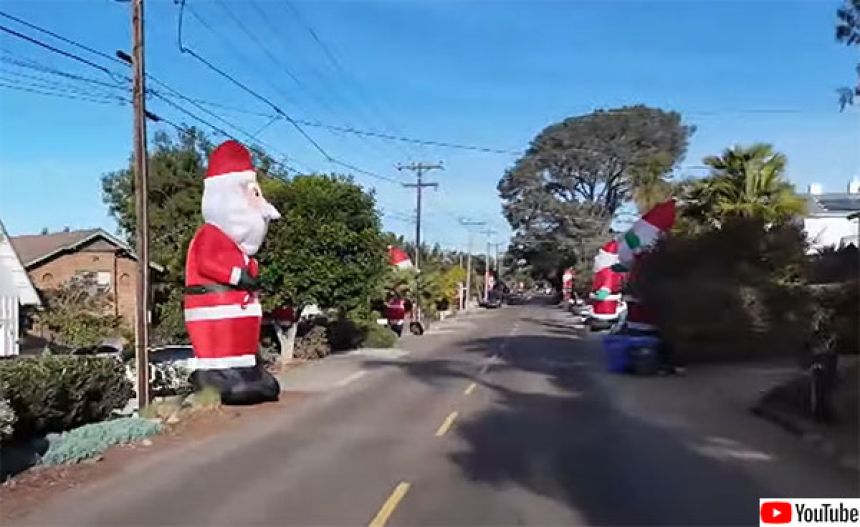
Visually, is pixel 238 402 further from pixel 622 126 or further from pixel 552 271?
pixel 552 271

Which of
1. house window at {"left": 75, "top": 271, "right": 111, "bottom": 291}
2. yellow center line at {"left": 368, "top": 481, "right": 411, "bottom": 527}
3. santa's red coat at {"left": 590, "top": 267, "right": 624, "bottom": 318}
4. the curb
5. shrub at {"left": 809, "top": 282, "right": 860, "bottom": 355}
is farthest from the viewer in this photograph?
santa's red coat at {"left": 590, "top": 267, "right": 624, "bottom": 318}

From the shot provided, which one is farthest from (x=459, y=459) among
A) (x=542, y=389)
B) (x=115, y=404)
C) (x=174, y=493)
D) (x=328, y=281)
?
(x=328, y=281)

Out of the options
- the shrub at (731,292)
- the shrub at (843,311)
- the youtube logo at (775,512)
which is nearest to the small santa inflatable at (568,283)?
the shrub at (731,292)

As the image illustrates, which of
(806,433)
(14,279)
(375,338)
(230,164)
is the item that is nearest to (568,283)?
(375,338)

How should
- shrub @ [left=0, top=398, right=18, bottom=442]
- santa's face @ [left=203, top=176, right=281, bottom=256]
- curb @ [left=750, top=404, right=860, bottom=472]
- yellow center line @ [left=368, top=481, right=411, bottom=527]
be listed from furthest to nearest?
1. santa's face @ [left=203, top=176, right=281, bottom=256]
2. curb @ [left=750, top=404, right=860, bottom=472]
3. shrub @ [left=0, top=398, right=18, bottom=442]
4. yellow center line @ [left=368, top=481, right=411, bottom=527]

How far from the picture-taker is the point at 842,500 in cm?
893

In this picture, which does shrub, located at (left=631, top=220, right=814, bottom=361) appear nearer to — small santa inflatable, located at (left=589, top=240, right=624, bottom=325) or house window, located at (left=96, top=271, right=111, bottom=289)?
small santa inflatable, located at (left=589, top=240, right=624, bottom=325)

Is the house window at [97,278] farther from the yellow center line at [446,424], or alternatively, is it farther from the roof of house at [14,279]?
the yellow center line at [446,424]

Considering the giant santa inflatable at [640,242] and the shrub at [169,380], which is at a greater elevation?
the giant santa inflatable at [640,242]

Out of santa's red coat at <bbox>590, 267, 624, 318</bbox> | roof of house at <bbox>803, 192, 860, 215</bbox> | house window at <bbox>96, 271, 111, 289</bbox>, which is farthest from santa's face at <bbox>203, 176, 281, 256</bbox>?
roof of house at <bbox>803, 192, 860, 215</bbox>

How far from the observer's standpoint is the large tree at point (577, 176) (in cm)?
9262

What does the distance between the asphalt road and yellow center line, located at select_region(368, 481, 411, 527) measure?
0.07 feet

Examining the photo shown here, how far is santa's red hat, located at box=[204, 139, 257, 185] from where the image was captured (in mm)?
19078

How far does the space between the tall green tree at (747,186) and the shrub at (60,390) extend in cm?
1998
